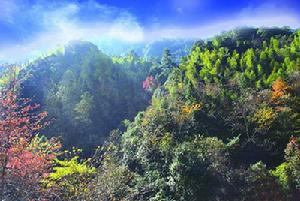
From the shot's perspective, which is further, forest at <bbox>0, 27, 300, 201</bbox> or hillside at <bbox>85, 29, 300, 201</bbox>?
hillside at <bbox>85, 29, 300, 201</bbox>

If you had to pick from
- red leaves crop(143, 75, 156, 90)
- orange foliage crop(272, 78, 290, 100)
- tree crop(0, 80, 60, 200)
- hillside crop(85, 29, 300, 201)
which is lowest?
red leaves crop(143, 75, 156, 90)

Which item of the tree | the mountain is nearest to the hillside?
the tree

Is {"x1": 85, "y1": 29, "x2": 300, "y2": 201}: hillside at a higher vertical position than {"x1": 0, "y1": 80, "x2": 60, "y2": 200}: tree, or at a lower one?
lower

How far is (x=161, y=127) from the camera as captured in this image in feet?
86.1

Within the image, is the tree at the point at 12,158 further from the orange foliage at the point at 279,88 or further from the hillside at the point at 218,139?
the orange foliage at the point at 279,88

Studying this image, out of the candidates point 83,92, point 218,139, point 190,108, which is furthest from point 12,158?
point 83,92

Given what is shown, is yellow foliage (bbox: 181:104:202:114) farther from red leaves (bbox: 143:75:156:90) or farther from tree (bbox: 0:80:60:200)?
red leaves (bbox: 143:75:156:90)

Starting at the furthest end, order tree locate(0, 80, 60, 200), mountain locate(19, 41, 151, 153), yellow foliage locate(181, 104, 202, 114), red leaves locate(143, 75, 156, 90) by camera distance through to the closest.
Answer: red leaves locate(143, 75, 156, 90) → mountain locate(19, 41, 151, 153) → yellow foliage locate(181, 104, 202, 114) → tree locate(0, 80, 60, 200)

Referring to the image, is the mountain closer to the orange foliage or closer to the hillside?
the hillside

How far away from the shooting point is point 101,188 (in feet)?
41.6

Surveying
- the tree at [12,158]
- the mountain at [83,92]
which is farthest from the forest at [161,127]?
the mountain at [83,92]

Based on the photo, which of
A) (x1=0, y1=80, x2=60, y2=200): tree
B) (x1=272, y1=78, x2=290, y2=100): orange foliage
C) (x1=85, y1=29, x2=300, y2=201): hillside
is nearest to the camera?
(x1=0, y1=80, x2=60, y2=200): tree

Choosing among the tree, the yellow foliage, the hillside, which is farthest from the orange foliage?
the tree

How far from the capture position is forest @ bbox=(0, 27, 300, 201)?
410 inches
